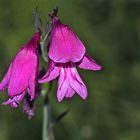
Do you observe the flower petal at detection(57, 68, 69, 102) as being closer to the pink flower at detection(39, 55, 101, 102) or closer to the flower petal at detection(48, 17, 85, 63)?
the pink flower at detection(39, 55, 101, 102)

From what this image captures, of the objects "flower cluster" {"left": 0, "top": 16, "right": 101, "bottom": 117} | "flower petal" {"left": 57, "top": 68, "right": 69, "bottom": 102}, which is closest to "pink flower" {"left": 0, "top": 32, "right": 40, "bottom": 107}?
"flower cluster" {"left": 0, "top": 16, "right": 101, "bottom": 117}

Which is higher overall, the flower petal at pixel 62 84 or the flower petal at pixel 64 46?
Result: the flower petal at pixel 64 46

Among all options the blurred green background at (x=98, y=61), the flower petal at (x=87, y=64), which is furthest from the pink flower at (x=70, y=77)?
the blurred green background at (x=98, y=61)

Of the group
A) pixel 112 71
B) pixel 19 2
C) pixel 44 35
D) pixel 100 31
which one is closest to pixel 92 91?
pixel 112 71

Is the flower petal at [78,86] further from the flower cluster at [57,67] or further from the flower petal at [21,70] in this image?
the flower petal at [21,70]

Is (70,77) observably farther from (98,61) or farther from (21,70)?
(98,61)

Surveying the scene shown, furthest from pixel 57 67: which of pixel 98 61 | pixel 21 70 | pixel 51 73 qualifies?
pixel 98 61

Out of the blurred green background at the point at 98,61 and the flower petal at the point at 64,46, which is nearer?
the flower petal at the point at 64,46
